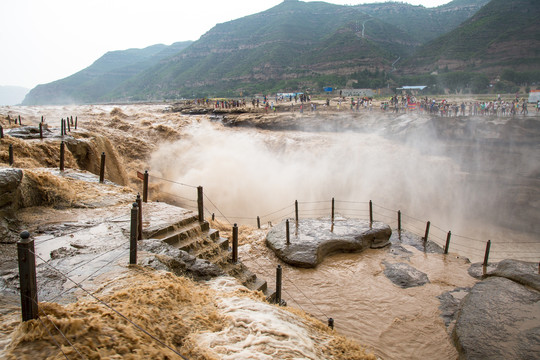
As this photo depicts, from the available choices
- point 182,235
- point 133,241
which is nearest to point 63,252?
point 133,241

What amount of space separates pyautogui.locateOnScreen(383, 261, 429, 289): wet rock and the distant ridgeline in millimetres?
48336

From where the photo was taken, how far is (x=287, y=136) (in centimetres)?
3161

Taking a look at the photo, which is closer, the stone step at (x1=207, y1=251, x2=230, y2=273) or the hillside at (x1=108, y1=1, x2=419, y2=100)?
the stone step at (x1=207, y1=251, x2=230, y2=273)

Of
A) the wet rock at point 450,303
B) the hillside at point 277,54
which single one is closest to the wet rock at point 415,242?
the wet rock at point 450,303

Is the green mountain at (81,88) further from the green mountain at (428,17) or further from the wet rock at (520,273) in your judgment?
the wet rock at (520,273)

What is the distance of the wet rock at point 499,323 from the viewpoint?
6.99 m

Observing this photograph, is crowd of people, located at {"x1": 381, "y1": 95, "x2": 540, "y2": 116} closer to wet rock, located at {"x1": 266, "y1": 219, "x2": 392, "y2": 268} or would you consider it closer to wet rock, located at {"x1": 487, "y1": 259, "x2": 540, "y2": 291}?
wet rock, located at {"x1": 266, "y1": 219, "x2": 392, "y2": 268}

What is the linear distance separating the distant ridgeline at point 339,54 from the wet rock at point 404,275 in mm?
48336

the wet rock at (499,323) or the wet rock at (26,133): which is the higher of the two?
the wet rock at (26,133)

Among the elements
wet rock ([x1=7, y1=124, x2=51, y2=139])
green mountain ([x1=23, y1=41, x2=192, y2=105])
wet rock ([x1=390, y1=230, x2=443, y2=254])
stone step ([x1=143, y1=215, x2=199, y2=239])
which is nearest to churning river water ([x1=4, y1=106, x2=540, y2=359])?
wet rock ([x1=390, y1=230, x2=443, y2=254])

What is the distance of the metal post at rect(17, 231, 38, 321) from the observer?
136 inches

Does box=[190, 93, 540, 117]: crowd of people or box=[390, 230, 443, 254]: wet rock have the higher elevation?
box=[190, 93, 540, 117]: crowd of people

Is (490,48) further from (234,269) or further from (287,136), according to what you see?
(234,269)

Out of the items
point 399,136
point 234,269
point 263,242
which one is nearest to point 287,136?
point 399,136
